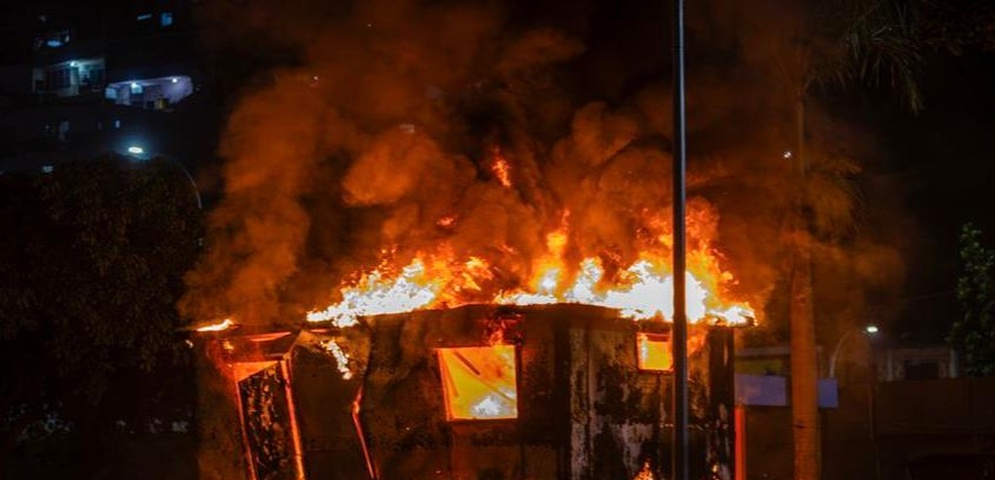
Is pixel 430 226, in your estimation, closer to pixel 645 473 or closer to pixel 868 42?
pixel 645 473

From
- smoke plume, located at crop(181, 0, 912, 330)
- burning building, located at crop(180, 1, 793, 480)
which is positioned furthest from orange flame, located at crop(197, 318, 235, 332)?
smoke plume, located at crop(181, 0, 912, 330)

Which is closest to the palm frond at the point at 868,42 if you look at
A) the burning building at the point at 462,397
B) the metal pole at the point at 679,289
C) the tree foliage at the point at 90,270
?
the metal pole at the point at 679,289

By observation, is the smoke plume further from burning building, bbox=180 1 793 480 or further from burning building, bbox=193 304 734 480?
burning building, bbox=193 304 734 480

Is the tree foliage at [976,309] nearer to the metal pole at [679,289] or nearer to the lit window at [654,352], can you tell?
the lit window at [654,352]

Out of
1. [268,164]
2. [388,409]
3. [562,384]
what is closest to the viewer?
[562,384]

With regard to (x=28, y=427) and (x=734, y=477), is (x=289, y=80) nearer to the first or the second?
(x=734, y=477)

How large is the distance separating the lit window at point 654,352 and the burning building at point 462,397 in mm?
17

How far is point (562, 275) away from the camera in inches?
663

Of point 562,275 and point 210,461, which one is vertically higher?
point 562,275

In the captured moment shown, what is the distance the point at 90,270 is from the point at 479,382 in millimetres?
10434

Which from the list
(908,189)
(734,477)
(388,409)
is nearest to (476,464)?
(388,409)

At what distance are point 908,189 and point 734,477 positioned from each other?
40.3 ft

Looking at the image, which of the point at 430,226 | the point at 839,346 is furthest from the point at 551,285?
the point at 839,346

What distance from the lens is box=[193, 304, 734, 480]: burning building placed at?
14.7 metres
